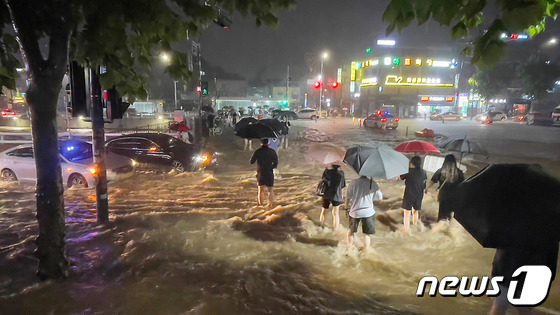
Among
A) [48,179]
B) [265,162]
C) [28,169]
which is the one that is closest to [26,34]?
[48,179]

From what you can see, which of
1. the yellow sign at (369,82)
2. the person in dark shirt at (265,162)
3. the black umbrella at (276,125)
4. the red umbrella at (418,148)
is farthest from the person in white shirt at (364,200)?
the yellow sign at (369,82)

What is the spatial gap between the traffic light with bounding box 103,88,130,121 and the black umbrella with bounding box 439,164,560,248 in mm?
5840

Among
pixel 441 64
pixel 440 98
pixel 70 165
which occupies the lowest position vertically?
pixel 70 165

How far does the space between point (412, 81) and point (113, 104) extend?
5809 centimetres

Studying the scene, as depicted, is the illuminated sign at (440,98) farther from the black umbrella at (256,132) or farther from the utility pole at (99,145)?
the utility pole at (99,145)

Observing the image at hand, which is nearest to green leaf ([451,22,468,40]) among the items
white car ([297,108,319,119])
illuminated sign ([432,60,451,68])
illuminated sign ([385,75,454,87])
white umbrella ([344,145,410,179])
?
white umbrella ([344,145,410,179])

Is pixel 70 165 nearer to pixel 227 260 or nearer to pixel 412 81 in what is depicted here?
pixel 227 260

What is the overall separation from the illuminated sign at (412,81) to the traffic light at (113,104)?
55771mm

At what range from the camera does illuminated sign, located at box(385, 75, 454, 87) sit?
187ft

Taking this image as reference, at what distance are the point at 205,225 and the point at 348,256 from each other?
10.0 ft

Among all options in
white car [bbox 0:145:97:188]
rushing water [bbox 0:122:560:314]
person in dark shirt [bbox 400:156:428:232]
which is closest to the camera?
rushing water [bbox 0:122:560:314]

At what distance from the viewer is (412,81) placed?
188 ft

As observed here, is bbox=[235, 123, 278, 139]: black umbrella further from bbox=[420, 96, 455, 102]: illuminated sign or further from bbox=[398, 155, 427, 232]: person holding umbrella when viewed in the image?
bbox=[420, 96, 455, 102]: illuminated sign

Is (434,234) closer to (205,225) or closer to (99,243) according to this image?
(205,225)
